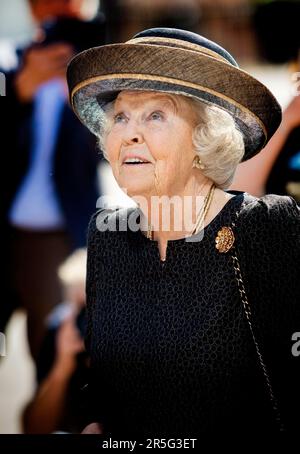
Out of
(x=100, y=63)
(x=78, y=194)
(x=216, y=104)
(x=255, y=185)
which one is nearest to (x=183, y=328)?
(x=216, y=104)

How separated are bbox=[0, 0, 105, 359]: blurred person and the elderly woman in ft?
5.86

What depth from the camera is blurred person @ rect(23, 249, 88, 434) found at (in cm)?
366

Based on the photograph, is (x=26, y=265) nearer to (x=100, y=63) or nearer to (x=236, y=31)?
(x=100, y=63)

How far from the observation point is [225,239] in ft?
7.52

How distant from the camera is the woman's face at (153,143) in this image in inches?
88.9

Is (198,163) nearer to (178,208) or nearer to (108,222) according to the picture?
(178,208)

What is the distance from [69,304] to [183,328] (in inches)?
66.4

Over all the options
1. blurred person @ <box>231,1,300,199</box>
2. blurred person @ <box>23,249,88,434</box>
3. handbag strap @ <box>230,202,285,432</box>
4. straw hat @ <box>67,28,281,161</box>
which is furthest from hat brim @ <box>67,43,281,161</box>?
blurred person @ <box>23,249,88,434</box>

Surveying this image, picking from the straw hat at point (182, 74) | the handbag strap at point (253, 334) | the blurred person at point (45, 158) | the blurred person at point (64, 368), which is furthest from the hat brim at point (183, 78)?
the blurred person at point (45, 158)

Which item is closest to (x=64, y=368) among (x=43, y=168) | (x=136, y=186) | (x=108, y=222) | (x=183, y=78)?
(x=43, y=168)

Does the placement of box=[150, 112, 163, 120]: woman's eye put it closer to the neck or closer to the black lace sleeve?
the neck

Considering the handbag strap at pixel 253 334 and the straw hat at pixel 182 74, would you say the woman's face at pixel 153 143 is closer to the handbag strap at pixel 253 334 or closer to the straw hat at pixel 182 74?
the straw hat at pixel 182 74

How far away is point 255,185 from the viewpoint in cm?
316
